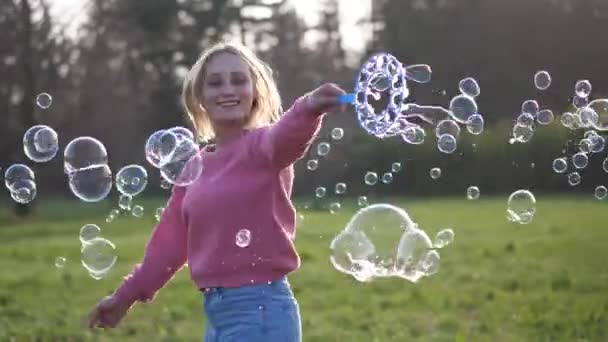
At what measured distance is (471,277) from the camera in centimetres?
863

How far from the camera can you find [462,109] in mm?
4586

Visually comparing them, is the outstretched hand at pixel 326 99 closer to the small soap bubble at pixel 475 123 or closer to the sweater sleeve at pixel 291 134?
the sweater sleeve at pixel 291 134

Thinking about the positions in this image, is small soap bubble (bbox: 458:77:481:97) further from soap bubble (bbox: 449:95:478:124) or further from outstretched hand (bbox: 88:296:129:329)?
outstretched hand (bbox: 88:296:129:329)

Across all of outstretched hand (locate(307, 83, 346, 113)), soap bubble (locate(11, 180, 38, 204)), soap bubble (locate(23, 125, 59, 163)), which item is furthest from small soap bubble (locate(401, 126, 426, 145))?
soap bubble (locate(11, 180, 38, 204))

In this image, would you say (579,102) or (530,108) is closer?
(530,108)

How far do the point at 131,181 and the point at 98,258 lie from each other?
429mm

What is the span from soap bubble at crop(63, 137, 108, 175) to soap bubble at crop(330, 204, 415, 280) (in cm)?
119

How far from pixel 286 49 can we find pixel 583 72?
1839cm

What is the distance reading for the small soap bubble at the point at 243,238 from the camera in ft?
9.61

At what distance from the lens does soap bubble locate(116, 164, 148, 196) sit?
4492mm

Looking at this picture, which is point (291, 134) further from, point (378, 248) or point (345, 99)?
point (378, 248)

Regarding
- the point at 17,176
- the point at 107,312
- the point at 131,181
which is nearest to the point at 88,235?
the point at 131,181

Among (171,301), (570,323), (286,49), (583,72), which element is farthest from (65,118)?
(570,323)

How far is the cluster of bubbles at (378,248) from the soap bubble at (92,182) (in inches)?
43.1
